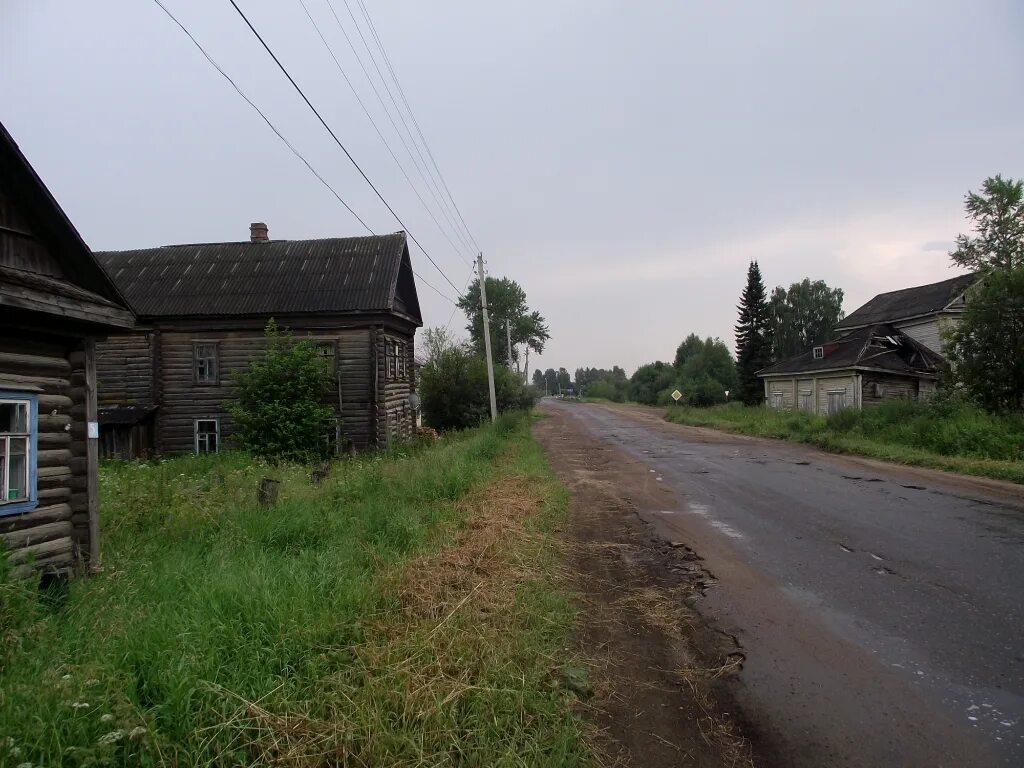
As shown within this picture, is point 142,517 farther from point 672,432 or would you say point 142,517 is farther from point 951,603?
point 672,432

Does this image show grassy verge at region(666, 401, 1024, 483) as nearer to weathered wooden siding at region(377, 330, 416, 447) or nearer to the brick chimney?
weathered wooden siding at region(377, 330, 416, 447)

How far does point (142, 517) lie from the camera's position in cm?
775

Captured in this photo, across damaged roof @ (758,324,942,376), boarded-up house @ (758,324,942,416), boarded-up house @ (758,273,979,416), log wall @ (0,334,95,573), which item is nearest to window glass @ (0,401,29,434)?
log wall @ (0,334,95,573)

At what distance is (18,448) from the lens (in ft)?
19.3

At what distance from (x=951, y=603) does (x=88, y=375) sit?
28.9 feet

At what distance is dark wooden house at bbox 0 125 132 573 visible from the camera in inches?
224

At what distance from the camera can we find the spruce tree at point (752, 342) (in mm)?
45969

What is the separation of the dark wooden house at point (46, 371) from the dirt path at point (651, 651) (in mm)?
5228

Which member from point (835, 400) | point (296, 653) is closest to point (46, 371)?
point (296, 653)

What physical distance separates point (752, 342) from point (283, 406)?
127 feet

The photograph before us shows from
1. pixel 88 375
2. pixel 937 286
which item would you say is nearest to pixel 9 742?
pixel 88 375

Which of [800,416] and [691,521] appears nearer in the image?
[691,521]

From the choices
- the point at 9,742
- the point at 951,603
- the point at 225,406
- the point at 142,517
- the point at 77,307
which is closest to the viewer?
the point at 9,742

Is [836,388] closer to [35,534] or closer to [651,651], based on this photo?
[651,651]
